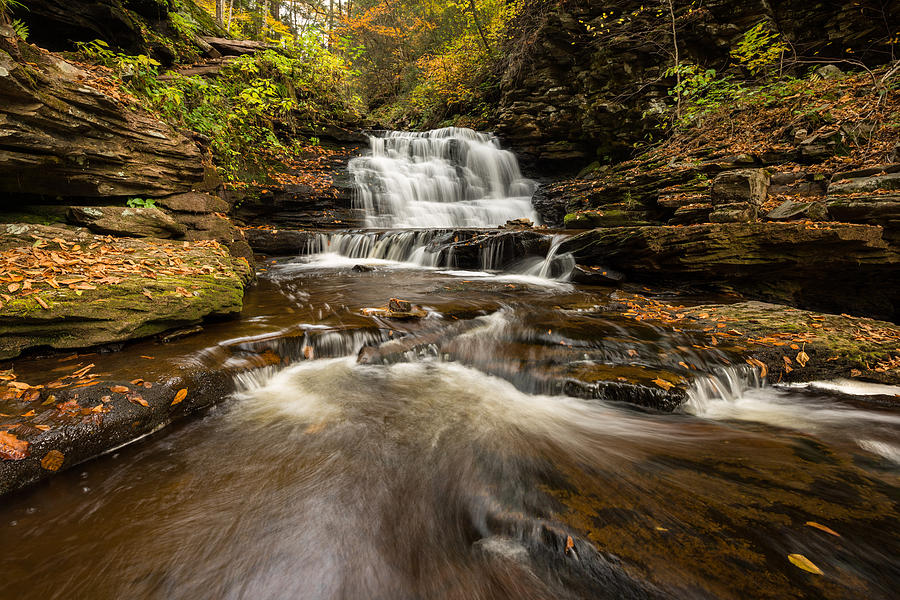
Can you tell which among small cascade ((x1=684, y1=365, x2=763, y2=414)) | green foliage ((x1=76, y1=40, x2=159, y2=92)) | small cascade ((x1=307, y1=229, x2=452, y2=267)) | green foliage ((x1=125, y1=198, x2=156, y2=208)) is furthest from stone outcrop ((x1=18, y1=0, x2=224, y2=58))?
small cascade ((x1=684, y1=365, x2=763, y2=414))

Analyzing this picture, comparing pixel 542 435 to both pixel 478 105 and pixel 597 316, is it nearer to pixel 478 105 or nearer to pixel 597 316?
pixel 597 316

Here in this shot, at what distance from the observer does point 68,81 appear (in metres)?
4.16

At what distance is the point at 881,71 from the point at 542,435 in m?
13.0

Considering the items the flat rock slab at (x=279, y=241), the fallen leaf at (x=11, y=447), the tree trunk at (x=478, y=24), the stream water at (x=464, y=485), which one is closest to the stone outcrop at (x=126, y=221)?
the stream water at (x=464, y=485)

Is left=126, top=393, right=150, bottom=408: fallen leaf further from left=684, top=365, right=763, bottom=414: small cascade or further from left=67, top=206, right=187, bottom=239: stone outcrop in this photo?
left=684, top=365, right=763, bottom=414: small cascade

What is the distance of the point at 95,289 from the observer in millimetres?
3123

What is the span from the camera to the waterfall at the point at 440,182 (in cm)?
1366

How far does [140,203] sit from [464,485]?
6.19 meters

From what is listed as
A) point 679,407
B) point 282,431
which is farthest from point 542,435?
point 282,431

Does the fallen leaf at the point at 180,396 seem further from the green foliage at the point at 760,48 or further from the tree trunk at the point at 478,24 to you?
the tree trunk at the point at 478,24

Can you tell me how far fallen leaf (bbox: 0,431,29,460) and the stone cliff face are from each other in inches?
560

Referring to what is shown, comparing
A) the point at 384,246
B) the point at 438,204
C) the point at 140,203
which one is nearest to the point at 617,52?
the point at 438,204

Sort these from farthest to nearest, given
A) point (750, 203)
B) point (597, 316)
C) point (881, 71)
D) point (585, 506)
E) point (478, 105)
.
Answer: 1. point (478, 105)
2. point (881, 71)
3. point (750, 203)
4. point (597, 316)
5. point (585, 506)

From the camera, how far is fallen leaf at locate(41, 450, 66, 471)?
1.99 metres
